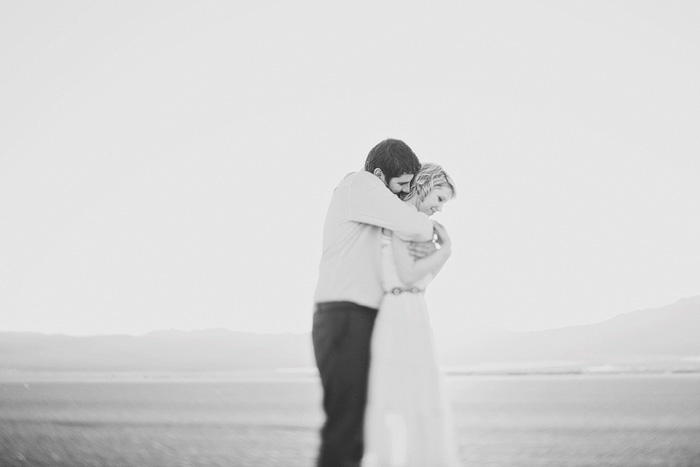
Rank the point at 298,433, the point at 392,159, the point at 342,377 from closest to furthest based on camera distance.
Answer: the point at 342,377 < the point at 392,159 < the point at 298,433

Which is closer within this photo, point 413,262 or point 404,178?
point 413,262

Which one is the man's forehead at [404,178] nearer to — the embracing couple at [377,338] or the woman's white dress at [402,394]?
the embracing couple at [377,338]

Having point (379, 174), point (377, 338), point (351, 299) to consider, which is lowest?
point (377, 338)

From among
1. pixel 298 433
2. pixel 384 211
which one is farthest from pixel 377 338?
pixel 298 433

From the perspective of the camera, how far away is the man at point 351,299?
307 cm

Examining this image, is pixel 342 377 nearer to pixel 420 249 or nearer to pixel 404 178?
pixel 420 249

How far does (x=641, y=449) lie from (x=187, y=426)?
479 centimetres

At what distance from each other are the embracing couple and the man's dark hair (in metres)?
0.11

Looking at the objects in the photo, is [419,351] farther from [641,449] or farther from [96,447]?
[96,447]

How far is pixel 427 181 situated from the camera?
337 cm

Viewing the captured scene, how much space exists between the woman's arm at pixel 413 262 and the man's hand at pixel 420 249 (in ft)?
0.05

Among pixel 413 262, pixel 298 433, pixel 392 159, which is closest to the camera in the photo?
pixel 413 262

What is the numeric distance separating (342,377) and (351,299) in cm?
31

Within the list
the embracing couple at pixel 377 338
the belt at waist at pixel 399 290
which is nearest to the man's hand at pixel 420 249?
the embracing couple at pixel 377 338
